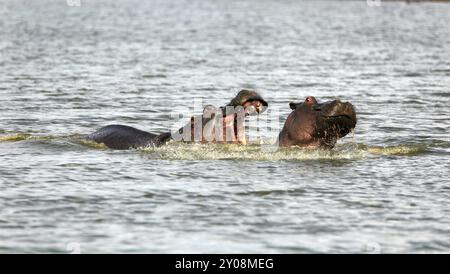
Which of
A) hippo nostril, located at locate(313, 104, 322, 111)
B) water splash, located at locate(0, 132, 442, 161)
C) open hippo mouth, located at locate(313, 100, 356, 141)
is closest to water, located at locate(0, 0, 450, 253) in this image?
water splash, located at locate(0, 132, 442, 161)

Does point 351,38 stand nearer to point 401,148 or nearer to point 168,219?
point 401,148

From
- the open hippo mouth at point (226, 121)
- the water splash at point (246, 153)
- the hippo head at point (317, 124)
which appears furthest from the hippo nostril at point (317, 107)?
the open hippo mouth at point (226, 121)

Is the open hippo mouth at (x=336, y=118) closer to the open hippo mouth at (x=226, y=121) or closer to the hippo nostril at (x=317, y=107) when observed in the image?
the hippo nostril at (x=317, y=107)

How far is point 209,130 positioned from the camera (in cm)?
1580

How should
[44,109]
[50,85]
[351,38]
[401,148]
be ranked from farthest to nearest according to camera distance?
1. [351,38]
2. [50,85]
3. [44,109]
4. [401,148]

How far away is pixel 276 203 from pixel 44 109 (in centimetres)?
1095

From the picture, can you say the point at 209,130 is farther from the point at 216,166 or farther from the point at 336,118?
the point at 336,118

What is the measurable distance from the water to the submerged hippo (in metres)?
A: 0.17

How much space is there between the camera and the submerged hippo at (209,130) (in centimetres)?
1483

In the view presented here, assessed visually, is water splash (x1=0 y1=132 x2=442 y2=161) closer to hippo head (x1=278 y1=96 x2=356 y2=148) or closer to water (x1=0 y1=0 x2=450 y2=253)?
water (x1=0 y1=0 x2=450 y2=253)

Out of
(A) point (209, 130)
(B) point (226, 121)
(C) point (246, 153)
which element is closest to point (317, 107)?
(B) point (226, 121)

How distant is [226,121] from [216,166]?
67cm

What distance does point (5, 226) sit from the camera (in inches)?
479
